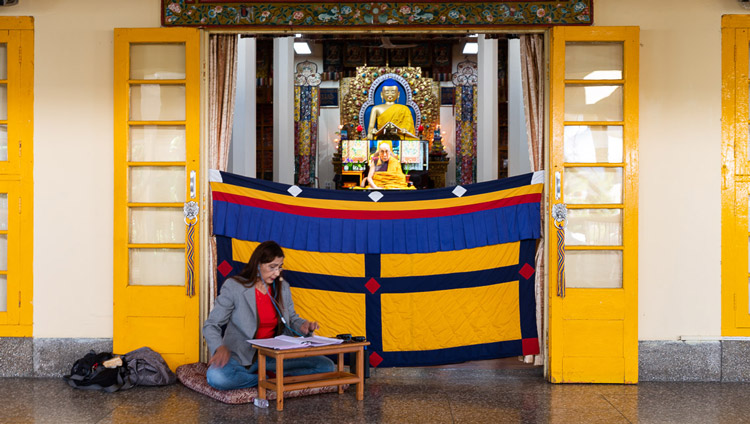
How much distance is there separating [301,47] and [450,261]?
32.5ft

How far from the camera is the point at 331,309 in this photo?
4.91 metres

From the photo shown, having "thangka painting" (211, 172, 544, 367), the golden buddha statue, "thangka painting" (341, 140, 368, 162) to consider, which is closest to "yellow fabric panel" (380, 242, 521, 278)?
"thangka painting" (211, 172, 544, 367)

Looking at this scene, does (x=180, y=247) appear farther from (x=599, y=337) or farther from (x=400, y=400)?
(x=599, y=337)

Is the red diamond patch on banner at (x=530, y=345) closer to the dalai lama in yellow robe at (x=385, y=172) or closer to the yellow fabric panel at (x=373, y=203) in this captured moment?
the yellow fabric panel at (x=373, y=203)

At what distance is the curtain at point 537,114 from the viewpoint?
4883mm

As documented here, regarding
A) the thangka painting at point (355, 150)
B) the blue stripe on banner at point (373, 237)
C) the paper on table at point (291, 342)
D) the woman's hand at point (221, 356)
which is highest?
the thangka painting at point (355, 150)

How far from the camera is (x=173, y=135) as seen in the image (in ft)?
15.9

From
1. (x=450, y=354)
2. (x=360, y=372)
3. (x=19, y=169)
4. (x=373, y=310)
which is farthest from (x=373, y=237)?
(x=19, y=169)

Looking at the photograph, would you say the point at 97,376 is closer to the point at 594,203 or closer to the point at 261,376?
the point at 261,376

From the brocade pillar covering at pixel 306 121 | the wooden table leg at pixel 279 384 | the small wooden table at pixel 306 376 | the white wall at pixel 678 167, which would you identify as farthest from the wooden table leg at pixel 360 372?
the brocade pillar covering at pixel 306 121

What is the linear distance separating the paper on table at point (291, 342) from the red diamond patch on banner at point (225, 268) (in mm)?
925

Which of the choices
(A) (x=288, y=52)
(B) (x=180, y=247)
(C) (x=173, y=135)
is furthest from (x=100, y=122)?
(A) (x=288, y=52)

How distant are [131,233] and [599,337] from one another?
313 centimetres

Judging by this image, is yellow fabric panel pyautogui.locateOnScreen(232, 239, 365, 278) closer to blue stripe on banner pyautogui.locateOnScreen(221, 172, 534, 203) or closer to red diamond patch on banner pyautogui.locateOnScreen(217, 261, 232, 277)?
red diamond patch on banner pyautogui.locateOnScreen(217, 261, 232, 277)
